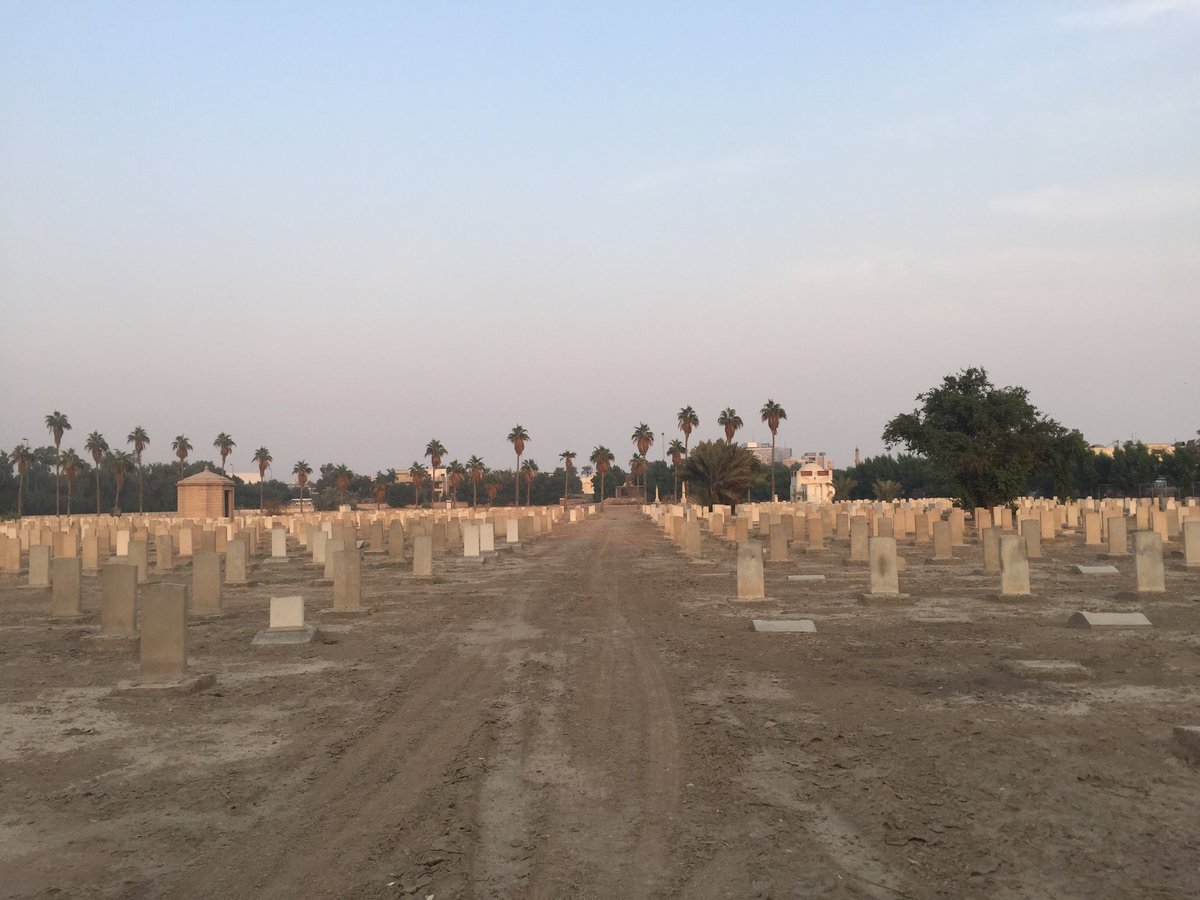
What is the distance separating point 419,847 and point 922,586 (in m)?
14.0

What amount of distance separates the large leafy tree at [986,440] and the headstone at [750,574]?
24538mm

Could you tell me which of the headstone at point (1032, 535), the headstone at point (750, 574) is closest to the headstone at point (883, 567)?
the headstone at point (750, 574)

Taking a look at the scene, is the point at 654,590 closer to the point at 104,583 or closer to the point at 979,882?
the point at 104,583

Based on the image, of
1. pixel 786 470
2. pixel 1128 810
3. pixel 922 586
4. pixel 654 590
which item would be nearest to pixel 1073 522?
pixel 922 586

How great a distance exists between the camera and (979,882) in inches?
176

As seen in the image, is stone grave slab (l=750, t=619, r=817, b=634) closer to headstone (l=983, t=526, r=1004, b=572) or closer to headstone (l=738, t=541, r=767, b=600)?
headstone (l=738, t=541, r=767, b=600)

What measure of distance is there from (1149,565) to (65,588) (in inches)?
680

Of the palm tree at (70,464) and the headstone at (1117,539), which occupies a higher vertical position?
the palm tree at (70,464)

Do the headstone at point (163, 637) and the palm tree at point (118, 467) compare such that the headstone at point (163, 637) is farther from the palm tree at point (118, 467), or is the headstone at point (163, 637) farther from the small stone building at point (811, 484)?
the small stone building at point (811, 484)

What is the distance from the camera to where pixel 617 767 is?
6.39 meters

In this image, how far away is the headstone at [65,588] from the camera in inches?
585

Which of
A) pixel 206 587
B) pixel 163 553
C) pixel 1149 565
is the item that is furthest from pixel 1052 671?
pixel 163 553

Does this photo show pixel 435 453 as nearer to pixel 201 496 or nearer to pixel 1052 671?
pixel 201 496

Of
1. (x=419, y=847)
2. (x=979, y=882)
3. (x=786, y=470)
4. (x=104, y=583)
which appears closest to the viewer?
(x=979, y=882)
